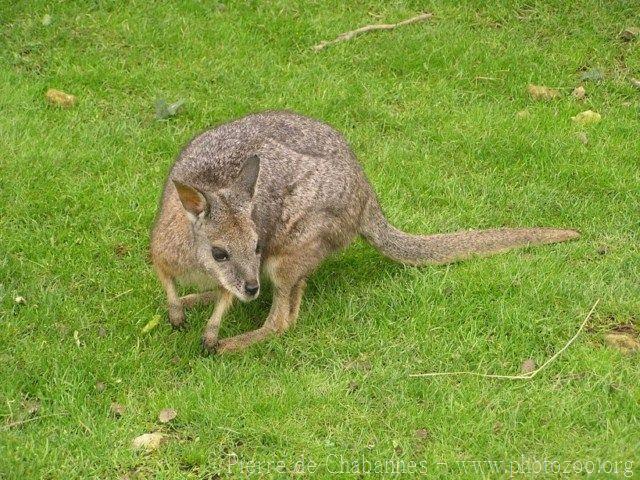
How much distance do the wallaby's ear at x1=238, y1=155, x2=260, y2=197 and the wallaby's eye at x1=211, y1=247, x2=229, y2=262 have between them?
319 mm

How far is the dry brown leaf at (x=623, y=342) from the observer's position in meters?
4.57

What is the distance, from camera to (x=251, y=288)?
4449 millimetres

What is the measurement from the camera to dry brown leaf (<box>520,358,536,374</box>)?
452cm

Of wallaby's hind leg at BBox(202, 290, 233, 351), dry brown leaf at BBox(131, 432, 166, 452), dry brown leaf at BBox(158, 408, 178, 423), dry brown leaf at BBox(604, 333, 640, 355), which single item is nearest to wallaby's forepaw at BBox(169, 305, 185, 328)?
wallaby's hind leg at BBox(202, 290, 233, 351)

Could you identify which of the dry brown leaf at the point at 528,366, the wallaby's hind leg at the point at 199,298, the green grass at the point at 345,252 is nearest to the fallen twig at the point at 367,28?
the green grass at the point at 345,252

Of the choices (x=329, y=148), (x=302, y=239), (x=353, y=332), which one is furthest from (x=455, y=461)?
(x=329, y=148)

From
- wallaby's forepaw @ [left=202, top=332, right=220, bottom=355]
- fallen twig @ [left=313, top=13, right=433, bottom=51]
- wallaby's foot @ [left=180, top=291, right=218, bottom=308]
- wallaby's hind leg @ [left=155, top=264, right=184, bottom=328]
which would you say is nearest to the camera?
wallaby's forepaw @ [left=202, top=332, right=220, bottom=355]

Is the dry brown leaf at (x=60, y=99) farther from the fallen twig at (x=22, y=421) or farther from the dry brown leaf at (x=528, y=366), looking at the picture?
the dry brown leaf at (x=528, y=366)

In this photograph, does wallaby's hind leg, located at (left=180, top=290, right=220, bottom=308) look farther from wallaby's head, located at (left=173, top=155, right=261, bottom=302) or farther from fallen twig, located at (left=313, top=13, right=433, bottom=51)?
fallen twig, located at (left=313, top=13, right=433, bottom=51)

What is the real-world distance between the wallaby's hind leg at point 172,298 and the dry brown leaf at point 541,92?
10.9 feet

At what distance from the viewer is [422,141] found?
257 inches

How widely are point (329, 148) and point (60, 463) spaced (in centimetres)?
220

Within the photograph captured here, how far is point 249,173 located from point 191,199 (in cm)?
31

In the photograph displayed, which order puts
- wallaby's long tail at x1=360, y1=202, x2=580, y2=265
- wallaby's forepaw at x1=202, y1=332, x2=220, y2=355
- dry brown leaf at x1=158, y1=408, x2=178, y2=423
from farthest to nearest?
wallaby's long tail at x1=360, y1=202, x2=580, y2=265, wallaby's forepaw at x1=202, y1=332, x2=220, y2=355, dry brown leaf at x1=158, y1=408, x2=178, y2=423
